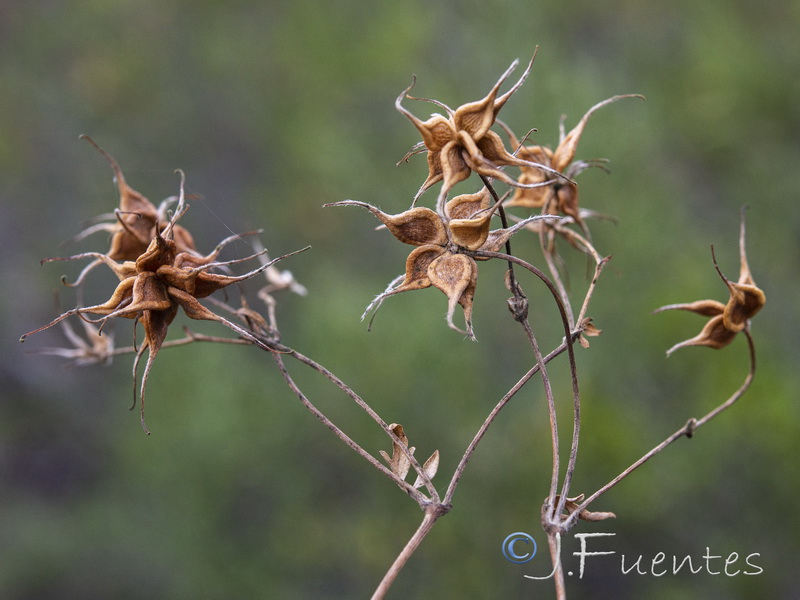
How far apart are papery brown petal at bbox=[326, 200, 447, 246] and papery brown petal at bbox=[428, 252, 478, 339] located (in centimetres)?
3

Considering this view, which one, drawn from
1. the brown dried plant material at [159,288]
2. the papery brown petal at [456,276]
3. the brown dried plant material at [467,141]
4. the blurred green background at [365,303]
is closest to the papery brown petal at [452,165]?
the brown dried plant material at [467,141]

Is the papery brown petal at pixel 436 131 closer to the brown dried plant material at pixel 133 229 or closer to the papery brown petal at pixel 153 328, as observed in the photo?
the papery brown petal at pixel 153 328

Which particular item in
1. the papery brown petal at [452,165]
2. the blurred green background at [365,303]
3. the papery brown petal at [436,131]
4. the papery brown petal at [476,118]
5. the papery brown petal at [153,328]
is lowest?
the papery brown petal at [153,328]

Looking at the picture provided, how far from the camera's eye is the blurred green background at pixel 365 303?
475 centimetres

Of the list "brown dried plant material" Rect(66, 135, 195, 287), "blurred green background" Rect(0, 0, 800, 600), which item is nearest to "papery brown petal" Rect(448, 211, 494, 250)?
"brown dried plant material" Rect(66, 135, 195, 287)

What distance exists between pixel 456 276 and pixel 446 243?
0.06m

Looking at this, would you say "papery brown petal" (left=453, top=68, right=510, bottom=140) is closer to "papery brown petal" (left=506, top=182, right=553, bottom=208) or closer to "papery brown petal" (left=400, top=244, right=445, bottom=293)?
"papery brown petal" (left=400, top=244, right=445, bottom=293)

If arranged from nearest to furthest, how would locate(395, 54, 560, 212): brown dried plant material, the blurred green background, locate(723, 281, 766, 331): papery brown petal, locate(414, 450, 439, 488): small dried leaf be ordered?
locate(395, 54, 560, 212): brown dried plant material → locate(414, 450, 439, 488): small dried leaf → locate(723, 281, 766, 331): papery brown petal → the blurred green background

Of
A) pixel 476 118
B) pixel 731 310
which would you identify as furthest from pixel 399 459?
pixel 731 310

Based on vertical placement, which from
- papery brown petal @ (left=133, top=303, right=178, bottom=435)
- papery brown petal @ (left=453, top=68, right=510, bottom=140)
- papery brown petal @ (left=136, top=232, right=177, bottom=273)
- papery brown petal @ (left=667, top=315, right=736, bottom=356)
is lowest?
papery brown petal @ (left=133, top=303, right=178, bottom=435)

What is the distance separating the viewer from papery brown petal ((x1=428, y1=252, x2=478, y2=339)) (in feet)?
3.96

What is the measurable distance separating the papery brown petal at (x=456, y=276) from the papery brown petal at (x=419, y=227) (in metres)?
0.03

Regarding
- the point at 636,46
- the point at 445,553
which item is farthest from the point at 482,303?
the point at 636,46

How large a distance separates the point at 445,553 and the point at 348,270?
102 inches
